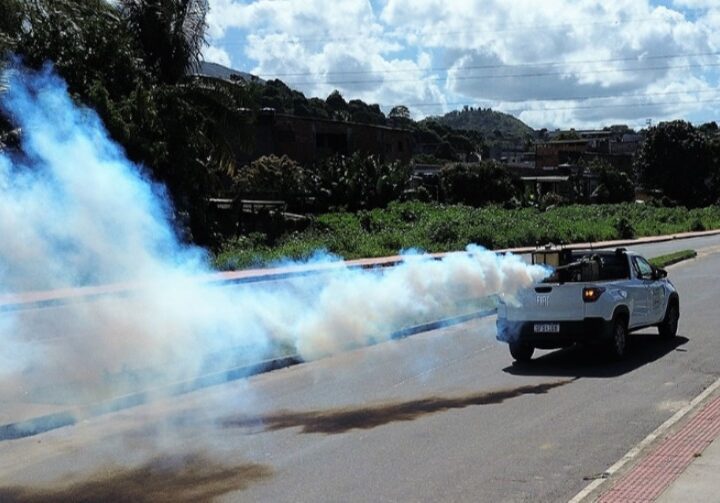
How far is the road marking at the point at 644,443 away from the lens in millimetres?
6615

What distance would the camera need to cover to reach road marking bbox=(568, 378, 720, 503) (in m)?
6.61

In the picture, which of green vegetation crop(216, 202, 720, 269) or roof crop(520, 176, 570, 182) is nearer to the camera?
green vegetation crop(216, 202, 720, 269)

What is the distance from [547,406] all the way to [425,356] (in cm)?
396

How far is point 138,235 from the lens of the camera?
48.4 ft

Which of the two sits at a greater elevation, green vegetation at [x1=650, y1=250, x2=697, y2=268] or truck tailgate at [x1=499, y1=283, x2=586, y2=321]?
truck tailgate at [x1=499, y1=283, x2=586, y2=321]

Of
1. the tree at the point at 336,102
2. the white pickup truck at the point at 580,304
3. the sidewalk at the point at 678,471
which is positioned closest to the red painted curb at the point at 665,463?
the sidewalk at the point at 678,471

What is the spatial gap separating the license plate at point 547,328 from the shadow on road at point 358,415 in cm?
213

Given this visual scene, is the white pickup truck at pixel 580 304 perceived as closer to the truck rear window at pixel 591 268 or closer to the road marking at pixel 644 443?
the truck rear window at pixel 591 268

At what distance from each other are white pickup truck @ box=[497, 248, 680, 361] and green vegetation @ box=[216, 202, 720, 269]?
17.1m

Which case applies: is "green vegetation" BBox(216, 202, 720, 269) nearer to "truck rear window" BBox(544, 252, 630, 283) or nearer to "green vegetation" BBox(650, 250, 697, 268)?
"green vegetation" BBox(650, 250, 697, 268)

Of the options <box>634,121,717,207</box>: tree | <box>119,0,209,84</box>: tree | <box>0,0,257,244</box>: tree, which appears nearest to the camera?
<box>0,0,257,244</box>: tree

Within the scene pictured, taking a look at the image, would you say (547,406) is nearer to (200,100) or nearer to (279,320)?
(279,320)

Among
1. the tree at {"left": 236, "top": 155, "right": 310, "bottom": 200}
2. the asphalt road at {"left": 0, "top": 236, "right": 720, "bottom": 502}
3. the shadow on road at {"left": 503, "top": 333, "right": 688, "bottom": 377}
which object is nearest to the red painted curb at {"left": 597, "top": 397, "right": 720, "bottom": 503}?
the asphalt road at {"left": 0, "top": 236, "right": 720, "bottom": 502}

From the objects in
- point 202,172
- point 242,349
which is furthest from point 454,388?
point 202,172
